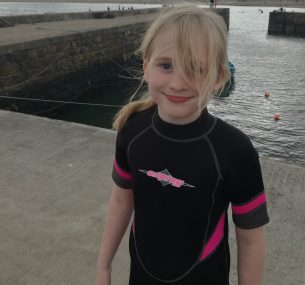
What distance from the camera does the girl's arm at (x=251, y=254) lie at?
1.38 meters

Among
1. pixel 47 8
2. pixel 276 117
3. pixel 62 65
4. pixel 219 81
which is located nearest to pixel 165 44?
pixel 219 81

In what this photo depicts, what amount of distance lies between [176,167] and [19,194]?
2.96 meters

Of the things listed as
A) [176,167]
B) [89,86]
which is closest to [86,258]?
[176,167]

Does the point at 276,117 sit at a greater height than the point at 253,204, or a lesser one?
lesser

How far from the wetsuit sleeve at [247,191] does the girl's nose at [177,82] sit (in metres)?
0.34

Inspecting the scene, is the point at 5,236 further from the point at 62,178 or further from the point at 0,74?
the point at 0,74

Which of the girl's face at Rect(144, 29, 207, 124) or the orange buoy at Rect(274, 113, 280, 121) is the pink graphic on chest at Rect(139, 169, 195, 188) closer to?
the girl's face at Rect(144, 29, 207, 124)

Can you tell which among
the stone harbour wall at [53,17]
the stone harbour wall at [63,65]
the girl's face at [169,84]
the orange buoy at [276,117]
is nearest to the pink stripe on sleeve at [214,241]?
the girl's face at [169,84]

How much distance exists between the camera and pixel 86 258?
9.56 ft

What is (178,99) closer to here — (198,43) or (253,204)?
(198,43)

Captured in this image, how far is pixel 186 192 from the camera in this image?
139 centimetres

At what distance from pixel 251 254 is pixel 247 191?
0.92ft

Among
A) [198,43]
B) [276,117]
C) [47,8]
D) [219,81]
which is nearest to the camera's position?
[198,43]

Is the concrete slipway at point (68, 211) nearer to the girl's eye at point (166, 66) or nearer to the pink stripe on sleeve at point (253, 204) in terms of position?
the pink stripe on sleeve at point (253, 204)
